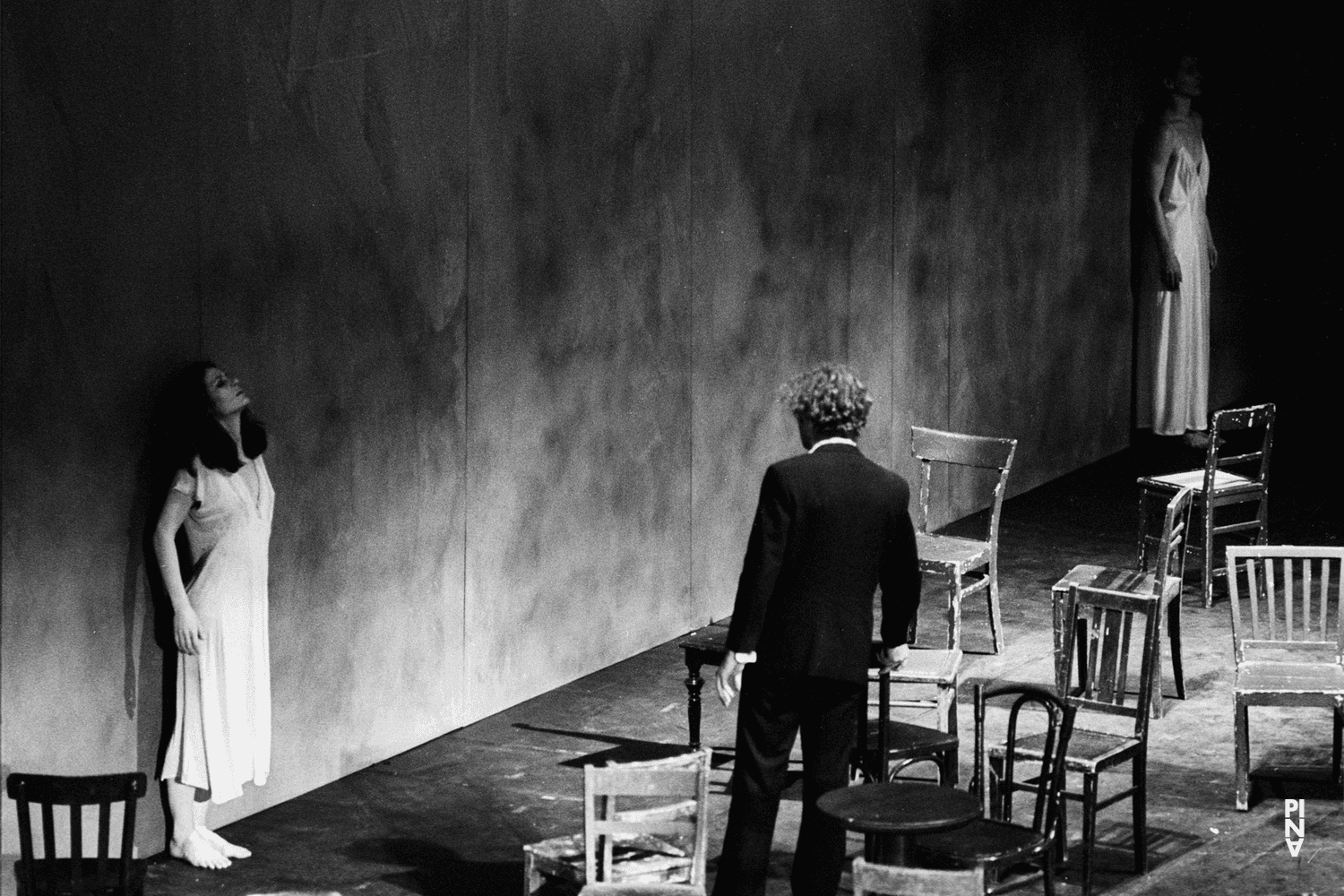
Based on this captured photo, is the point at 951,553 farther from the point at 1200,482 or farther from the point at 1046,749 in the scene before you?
the point at 1046,749

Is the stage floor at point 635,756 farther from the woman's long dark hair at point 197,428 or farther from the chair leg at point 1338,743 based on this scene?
the woman's long dark hair at point 197,428

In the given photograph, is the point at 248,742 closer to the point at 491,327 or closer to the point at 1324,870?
the point at 491,327

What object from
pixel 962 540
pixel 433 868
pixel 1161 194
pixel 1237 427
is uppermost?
pixel 1161 194

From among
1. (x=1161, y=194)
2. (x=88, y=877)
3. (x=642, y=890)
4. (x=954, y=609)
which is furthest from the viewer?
(x=1161, y=194)

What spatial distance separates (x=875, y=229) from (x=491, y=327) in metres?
2.97

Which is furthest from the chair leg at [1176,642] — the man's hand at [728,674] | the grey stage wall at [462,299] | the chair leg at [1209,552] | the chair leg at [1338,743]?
the man's hand at [728,674]

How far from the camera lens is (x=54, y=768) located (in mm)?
5434

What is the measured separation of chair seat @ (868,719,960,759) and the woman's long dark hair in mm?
1963

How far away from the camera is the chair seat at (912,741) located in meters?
5.55

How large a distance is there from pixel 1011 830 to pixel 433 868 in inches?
66.0

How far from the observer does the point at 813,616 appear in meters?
4.96

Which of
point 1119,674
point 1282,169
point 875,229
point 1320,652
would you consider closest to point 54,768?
point 1119,674

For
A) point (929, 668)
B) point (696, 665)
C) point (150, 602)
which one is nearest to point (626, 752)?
point (696, 665)

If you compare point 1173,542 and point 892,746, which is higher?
point 1173,542
